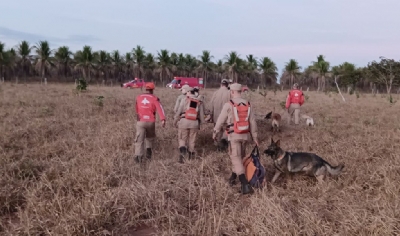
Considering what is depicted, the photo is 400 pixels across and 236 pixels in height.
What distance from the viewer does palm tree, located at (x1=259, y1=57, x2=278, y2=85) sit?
52438 millimetres

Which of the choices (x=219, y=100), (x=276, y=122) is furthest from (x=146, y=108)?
(x=276, y=122)

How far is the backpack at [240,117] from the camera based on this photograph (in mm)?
5062

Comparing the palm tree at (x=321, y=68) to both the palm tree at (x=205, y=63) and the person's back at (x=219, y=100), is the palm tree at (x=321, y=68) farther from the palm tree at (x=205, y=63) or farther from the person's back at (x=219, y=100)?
the person's back at (x=219, y=100)

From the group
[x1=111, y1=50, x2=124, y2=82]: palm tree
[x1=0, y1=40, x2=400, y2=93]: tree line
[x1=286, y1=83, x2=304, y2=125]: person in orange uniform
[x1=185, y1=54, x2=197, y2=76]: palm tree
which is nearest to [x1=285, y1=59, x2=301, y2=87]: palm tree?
[x1=0, y1=40, x2=400, y2=93]: tree line

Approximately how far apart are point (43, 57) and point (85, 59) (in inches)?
219

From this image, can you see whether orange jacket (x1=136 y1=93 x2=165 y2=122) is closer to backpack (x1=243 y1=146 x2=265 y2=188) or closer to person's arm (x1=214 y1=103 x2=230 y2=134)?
person's arm (x1=214 y1=103 x2=230 y2=134)

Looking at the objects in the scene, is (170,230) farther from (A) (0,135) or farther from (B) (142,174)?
(A) (0,135)

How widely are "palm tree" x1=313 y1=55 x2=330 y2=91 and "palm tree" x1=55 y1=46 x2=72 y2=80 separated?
3757 centimetres

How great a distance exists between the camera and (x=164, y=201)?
398 cm

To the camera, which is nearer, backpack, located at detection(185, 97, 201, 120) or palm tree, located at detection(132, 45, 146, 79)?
backpack, located at detection(185, 97, 201, 120)

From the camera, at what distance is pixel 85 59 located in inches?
1857

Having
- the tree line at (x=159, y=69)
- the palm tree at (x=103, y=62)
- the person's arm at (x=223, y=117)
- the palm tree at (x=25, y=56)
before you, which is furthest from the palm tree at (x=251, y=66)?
the person's arm at (x=223, y=117)

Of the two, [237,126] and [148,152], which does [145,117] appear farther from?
[237,126]

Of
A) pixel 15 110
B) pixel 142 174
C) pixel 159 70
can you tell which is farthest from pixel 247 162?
pixel 159 70
